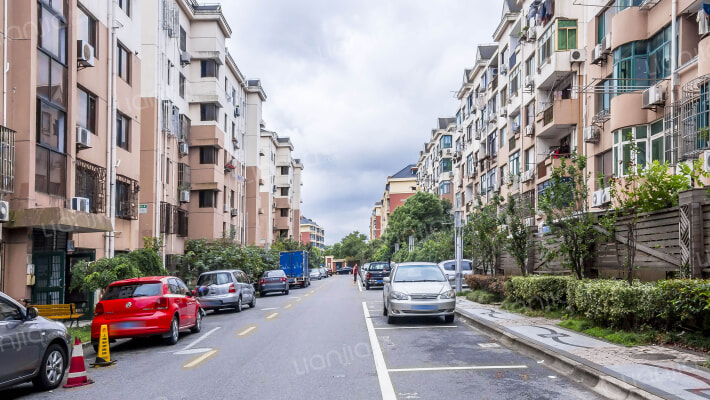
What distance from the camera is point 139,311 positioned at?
543 inches

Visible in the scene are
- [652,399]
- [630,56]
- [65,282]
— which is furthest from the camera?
[630,56]

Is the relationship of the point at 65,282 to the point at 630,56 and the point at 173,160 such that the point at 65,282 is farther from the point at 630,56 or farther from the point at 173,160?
the point at 630,56

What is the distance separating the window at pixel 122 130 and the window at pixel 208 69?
16662 mm

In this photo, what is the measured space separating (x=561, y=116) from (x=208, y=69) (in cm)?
2330

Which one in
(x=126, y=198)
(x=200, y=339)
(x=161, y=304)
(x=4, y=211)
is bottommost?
(x=200, y=339)

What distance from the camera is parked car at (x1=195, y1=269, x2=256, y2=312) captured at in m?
23.2

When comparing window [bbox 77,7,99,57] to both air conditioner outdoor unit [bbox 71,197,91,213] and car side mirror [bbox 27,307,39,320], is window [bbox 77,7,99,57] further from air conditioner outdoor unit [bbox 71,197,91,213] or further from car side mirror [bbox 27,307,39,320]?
car side mirror [bbox 27,307,39,320]

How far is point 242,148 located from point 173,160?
59.4 feet

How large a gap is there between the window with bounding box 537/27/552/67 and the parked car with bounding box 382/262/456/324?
17.0 m

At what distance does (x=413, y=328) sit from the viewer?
52.5 ft

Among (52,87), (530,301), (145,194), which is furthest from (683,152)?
(145,194)

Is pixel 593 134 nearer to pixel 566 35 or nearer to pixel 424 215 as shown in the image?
pixel 566 35

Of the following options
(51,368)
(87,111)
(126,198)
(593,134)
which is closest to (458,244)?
(593,134)

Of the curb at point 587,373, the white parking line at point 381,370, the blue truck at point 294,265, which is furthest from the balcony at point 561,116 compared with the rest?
the blue truck at point 294,265
